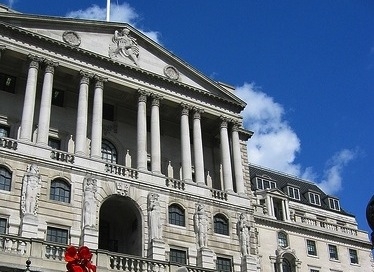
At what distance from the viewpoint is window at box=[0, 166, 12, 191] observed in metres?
36.5

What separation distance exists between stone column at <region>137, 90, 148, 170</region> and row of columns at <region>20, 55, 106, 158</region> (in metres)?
3.20

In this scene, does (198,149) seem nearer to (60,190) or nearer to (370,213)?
(60,190)

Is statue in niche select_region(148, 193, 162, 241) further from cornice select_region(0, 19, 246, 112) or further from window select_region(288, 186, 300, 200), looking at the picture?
window select_region(288, 186, 300, 200)

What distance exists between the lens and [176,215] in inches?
1658

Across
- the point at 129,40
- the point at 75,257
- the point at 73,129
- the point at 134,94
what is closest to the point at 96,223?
the point at 73,129

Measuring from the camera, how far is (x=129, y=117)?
48.1m

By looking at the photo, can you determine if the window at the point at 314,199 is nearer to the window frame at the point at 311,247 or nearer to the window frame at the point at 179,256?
the window frame at the point at 311,247

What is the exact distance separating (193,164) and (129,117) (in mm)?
6598

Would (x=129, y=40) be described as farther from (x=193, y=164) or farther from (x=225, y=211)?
(x=225, y=211)

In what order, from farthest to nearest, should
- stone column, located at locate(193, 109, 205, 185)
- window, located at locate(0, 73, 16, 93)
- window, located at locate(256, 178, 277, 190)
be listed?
window, located at locate(256, 178, 277, 190) → stone column, located at locate(193, 109, 205, 185) → window, located at locate(0, 73, 16, 93)

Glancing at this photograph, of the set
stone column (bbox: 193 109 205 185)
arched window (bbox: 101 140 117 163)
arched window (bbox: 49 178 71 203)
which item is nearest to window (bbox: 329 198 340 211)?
stone column (bbox: 193 109 205 185)

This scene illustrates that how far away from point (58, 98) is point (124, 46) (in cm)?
669

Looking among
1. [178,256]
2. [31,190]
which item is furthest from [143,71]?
[178,256]

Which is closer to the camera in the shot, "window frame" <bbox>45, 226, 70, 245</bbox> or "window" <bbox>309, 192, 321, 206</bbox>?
"window frame" <bbox>45, 226, 70, 245</bbox>
